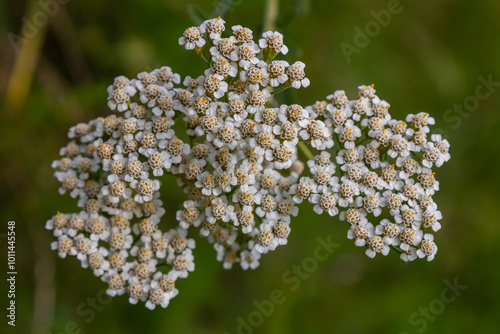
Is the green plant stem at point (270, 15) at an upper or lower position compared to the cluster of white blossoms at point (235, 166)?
upper

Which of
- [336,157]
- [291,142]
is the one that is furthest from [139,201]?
[336,157]

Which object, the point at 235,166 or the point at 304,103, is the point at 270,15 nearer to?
the point at 304,103

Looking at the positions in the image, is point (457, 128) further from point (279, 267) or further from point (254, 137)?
point (254, 137)

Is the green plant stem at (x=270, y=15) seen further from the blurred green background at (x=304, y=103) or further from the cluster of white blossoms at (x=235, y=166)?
the cluster of white blossoms at (x=235, y=166)

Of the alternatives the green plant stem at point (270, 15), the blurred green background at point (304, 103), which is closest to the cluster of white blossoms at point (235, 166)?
the green plant stem at point (270, 15)

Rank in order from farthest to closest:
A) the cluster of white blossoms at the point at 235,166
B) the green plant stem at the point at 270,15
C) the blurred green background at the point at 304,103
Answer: the blurred green background at the point at 304,103
the green plant stem at the point at 270,15
the cluster of white blossoms at the point at 235,166

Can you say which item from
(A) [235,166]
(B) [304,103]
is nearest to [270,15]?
(B) [304,103]
